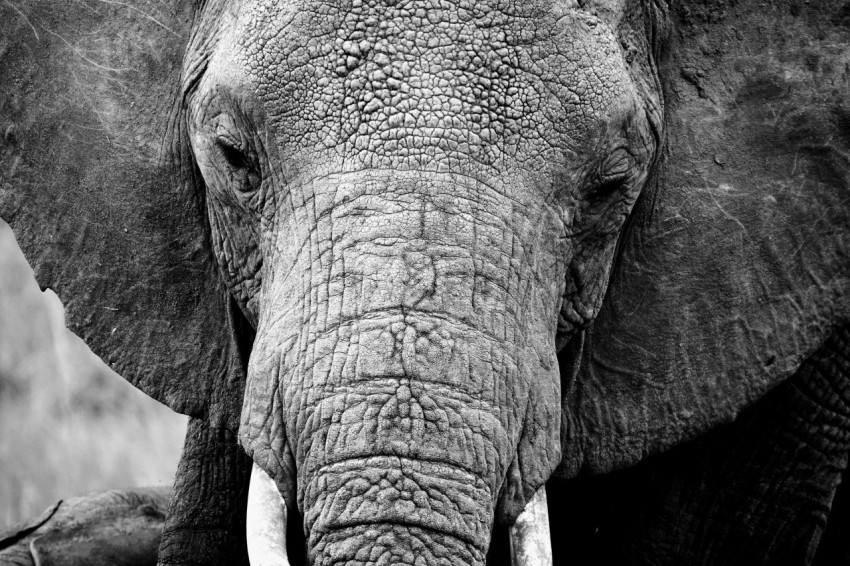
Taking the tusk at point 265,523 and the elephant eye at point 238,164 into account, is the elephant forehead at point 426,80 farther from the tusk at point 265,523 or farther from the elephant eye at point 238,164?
the tusk at point 265,523

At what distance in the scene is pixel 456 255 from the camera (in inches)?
124

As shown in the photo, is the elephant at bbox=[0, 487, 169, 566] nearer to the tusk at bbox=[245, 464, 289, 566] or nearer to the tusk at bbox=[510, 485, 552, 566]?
the tusk at bbox=[245, 464, 289, 566]

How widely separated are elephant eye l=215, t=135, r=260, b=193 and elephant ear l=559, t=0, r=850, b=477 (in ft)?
2.71

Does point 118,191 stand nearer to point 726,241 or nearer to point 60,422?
point 726,241

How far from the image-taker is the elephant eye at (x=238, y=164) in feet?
11.3

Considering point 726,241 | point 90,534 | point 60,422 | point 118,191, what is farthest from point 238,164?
point 60,422

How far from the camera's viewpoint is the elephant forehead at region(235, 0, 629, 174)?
321 cm

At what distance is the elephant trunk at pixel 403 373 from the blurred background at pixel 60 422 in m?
4.18

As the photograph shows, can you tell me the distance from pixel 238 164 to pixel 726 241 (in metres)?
1.10

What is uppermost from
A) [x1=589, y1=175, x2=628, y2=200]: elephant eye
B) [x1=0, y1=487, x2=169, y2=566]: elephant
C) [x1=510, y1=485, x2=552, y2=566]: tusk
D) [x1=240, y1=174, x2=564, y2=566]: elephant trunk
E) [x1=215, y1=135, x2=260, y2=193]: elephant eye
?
[x1=215, y1=135, x2=260, y2=193]: elephant eye

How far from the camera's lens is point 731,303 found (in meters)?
3.87

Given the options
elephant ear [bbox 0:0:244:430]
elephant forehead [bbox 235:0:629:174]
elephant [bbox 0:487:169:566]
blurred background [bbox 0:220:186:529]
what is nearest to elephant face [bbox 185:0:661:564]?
elephant forehead [bbox 235:0:629:174]

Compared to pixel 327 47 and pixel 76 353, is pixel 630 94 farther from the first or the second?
pixel 76 353

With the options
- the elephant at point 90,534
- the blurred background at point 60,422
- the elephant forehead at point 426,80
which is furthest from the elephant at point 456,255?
the blurred background at point 60,422
